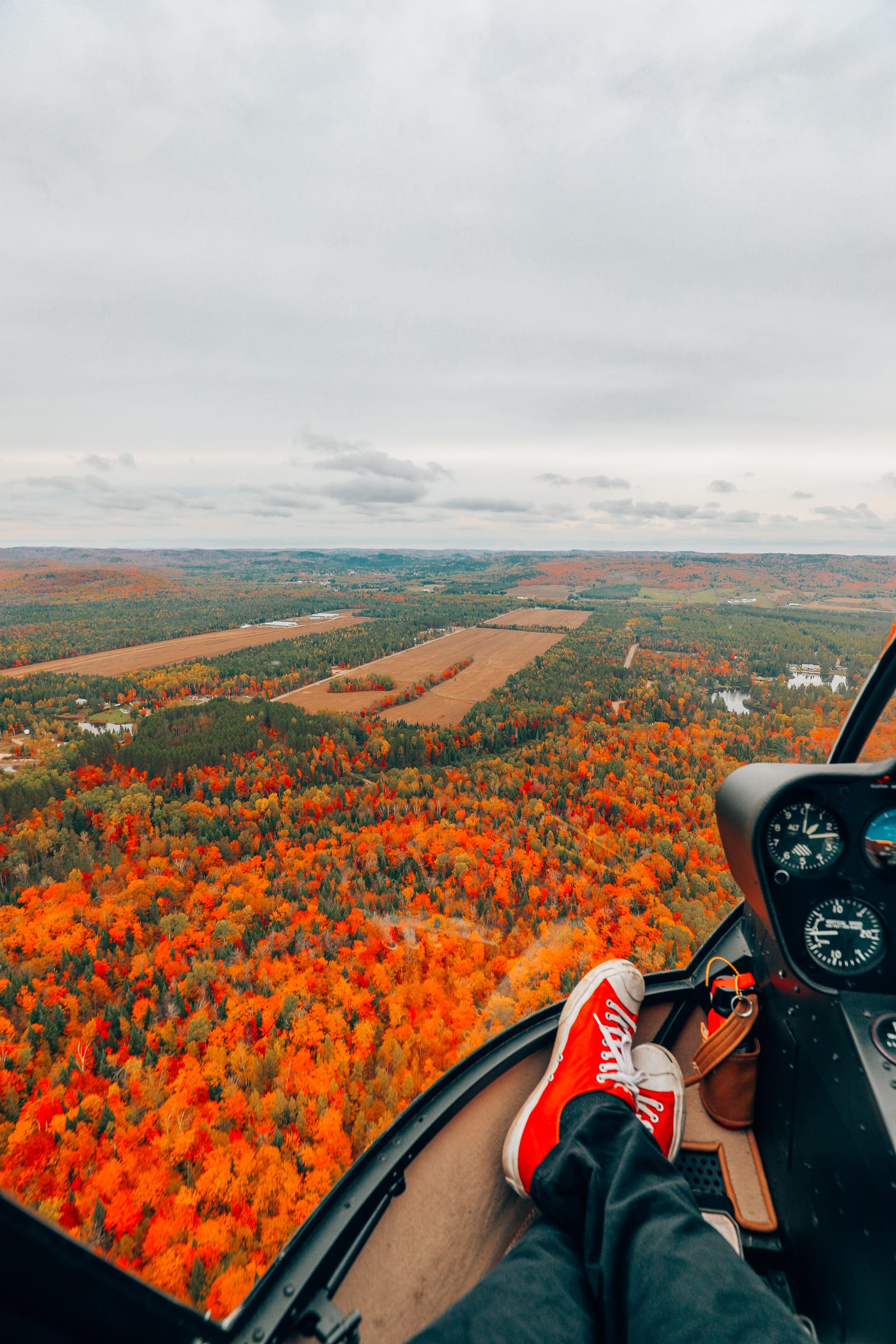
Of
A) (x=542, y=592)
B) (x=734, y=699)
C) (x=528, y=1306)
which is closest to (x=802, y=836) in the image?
(x=528, y=1306)

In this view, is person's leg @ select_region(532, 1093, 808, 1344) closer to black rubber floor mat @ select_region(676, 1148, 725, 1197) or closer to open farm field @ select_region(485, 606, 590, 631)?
black rubber floor mat @ select_region(676, 1148, 725, 1197)

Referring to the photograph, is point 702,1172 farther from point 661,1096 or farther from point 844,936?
point 844,936

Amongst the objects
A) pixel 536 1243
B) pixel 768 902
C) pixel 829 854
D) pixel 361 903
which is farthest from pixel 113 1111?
pixel 829 854

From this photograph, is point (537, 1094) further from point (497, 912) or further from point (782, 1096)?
point (497, 912)

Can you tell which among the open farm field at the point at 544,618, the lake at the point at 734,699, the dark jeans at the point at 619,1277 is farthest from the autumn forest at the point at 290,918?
the open farm field at the point at 544,618

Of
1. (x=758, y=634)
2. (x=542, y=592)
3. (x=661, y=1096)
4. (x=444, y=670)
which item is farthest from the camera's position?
(x=542, y=592)
